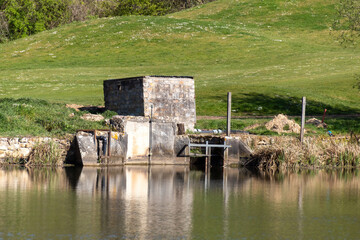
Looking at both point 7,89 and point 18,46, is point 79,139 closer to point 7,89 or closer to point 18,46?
point 7,89

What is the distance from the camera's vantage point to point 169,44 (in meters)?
89.1

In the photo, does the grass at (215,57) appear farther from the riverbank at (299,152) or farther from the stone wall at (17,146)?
the stone wall at (17,146)

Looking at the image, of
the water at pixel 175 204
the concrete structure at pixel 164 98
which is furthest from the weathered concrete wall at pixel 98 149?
the concrete structure at pixel 164 98

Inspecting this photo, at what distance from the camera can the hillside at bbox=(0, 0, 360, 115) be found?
56906 mm

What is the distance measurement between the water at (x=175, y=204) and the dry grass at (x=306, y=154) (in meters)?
1.64

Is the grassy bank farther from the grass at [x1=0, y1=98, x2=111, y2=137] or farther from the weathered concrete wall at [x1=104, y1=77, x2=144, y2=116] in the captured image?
the grass at [x1=0, y1=98, x2=111, y2=137]

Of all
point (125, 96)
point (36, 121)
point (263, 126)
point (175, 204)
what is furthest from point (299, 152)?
point (36, 121)

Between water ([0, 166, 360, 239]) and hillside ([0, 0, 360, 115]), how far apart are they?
18.7m

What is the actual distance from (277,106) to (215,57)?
30680mm

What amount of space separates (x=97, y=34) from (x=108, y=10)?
45.4 metres

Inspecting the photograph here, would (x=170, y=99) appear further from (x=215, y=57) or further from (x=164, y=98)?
(x=215, y=57)

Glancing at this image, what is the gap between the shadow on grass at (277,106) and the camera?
5134 centimetres

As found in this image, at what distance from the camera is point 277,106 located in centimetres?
5272

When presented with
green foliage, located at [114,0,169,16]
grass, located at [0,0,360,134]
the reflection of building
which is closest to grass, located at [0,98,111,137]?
the reflection of building
